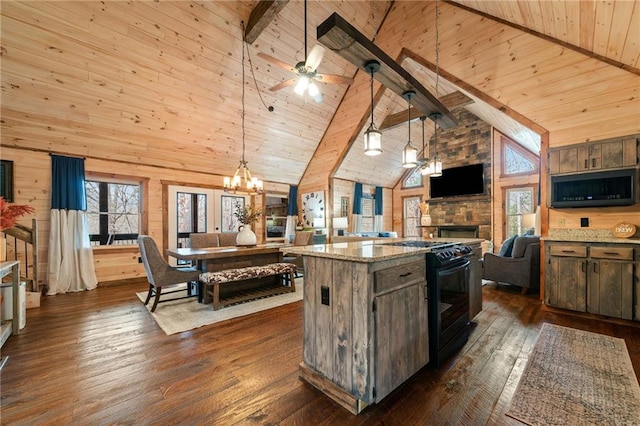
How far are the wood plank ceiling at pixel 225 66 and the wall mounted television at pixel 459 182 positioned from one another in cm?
361

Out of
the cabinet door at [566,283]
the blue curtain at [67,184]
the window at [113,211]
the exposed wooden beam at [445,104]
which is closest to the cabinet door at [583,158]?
the cabinet door at [566,283]

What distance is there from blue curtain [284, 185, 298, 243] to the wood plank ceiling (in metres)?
2.45

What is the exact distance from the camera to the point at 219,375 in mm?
2053

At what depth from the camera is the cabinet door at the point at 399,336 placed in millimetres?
1651

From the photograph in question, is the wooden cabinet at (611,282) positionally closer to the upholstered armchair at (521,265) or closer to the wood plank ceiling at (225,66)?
the upholstered armchair at (521,265)

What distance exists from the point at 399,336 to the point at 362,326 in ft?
1.18

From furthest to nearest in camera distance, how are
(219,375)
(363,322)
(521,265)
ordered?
1. (521,265)
2. (219,375)
3. (363,322)

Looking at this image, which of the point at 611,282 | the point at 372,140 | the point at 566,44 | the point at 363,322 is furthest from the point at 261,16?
the point at 611,282

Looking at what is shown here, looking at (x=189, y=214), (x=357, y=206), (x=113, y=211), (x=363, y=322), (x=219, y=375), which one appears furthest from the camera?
(x=357, y=206)

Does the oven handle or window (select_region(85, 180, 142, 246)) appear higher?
window (select_region(85, 180, 142, 246))

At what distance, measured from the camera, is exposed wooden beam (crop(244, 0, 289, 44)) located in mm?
3857

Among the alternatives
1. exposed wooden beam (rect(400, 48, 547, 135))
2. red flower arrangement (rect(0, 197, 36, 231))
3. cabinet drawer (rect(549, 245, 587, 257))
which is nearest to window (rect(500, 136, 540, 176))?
exposed wooden beam (rect(400, 48, 547, 135))

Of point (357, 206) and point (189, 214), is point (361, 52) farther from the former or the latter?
point (357, 206)

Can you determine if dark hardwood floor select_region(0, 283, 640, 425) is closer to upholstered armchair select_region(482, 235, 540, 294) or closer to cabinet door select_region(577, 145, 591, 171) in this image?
upholstered armchair select_region(482, 235, 540, 294)
